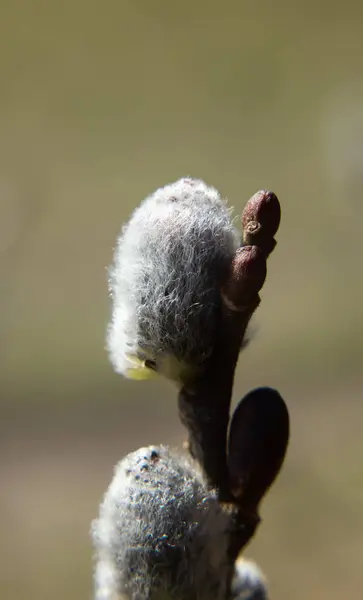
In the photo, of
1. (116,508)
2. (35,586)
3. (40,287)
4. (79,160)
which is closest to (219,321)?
(116,508)

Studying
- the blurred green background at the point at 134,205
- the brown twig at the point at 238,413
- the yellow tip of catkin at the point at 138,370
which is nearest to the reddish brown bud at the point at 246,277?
the brown twig at the point at 238,413

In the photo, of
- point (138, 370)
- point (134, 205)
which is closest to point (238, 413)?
point (138, 370)

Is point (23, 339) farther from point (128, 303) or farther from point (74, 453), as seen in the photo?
point (128, 303)

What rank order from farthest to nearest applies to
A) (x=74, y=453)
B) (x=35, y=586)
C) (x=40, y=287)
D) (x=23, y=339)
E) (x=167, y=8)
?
(x=167, y=8)
(x=40, y=287)
(x=23, y=339)
(x=74, y=453)
(x=35, y=586)

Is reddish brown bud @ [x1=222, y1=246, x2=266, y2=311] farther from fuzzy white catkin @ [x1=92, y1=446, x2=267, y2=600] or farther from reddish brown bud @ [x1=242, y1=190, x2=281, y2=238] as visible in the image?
fuzzy white catkin @ [x1=92, y1=446, x2=267, y2=600]

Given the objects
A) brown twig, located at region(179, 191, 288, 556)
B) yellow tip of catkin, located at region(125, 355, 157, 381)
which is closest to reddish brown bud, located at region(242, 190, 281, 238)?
brown twig, located at region(179, 191, 288, 556)

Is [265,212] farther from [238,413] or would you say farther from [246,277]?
[238,413]
